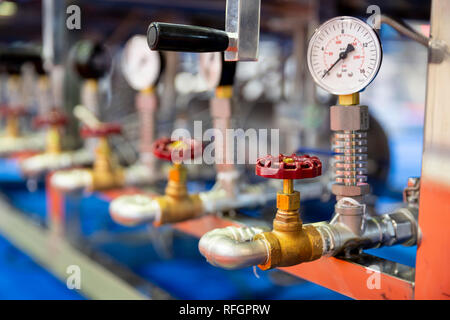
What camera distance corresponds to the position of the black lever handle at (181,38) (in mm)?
673

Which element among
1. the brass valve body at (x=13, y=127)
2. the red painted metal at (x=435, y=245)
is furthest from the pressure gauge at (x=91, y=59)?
the red painted metal at (x=435, y=245)

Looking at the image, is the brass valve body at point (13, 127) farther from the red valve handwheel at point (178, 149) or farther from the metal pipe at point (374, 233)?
the metal pipe at point (374, 233)

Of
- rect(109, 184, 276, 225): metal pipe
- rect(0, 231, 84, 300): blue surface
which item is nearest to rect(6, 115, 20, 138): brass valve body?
rect(0, 231, 84, 300): blue surface

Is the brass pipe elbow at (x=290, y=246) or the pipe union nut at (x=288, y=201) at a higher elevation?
the pipe union nut at (x=288, y=201)

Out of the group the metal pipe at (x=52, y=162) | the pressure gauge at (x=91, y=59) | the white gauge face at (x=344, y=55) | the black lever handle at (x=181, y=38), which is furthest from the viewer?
the metal pipe at (x=52, y=162)

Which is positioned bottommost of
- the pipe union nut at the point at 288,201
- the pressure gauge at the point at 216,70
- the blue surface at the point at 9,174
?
the blue surface at the point at 9,174

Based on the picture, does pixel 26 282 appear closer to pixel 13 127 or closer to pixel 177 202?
pixel 13 127

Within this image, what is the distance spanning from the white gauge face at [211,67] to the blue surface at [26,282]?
91 cm

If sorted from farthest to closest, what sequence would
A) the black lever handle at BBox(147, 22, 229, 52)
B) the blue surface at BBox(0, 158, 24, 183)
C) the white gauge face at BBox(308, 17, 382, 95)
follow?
1. the blue surface at BBox(0, 158, 24, 183)
2. the white gauge face at BBox(308, 17, 382, 95)
3. the black lever handle at BBox(147, 22, 229, 52)

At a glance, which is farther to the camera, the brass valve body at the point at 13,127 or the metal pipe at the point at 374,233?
the brass valve body at the point at 13,127

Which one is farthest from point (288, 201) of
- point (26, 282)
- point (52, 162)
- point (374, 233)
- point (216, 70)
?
point (26, 282)

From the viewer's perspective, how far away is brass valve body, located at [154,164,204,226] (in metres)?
1.08

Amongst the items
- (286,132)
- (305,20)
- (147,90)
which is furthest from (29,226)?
(305,20)

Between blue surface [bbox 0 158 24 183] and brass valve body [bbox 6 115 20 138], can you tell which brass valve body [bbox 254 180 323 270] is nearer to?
brass valve body [bbox 6 115 20 138]
